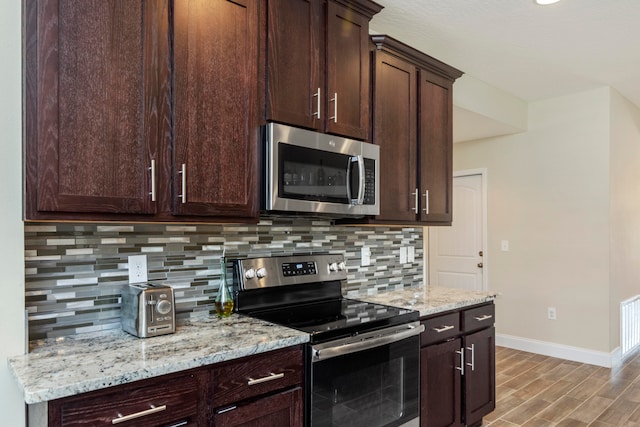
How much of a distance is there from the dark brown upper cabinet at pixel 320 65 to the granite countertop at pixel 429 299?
0.98 metres

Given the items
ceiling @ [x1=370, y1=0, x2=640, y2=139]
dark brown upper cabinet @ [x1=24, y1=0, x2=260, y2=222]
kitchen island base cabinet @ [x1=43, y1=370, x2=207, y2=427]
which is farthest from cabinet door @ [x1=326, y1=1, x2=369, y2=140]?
kitchen island base cabinet @ [x1=43, y1=370, x2=207, y2=427]

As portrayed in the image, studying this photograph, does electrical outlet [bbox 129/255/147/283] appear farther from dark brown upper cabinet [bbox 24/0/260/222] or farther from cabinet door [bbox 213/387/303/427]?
cabinet door [bbox 213/387/303/427]

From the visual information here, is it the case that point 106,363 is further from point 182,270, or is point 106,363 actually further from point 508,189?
point 508,189

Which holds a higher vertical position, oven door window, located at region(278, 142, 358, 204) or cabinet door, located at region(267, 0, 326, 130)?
cabinet door, located at region(267, 0, 326, 130)

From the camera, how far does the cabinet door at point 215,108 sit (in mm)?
1666

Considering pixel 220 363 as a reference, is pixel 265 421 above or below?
below

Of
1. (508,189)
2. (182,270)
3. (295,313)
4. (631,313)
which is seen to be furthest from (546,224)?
(182,270)

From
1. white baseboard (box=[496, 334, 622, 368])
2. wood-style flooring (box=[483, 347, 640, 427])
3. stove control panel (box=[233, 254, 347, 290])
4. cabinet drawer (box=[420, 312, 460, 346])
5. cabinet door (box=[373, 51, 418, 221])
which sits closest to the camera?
stove control panel (box=[233, 254, 347, 290])

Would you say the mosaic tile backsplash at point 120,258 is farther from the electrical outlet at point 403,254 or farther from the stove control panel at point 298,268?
the electrical outlet at point 403,254

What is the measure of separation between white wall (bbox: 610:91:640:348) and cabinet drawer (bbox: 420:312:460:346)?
2.53 meters

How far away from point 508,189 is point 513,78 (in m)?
1.37

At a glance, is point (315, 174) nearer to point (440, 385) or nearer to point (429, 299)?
point (429, 299)

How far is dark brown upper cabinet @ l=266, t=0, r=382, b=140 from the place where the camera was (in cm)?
198

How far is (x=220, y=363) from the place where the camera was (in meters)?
1.46
